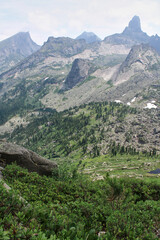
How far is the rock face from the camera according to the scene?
47094 millimetres

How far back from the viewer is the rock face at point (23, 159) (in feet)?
155

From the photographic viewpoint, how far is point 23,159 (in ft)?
161

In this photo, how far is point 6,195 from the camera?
17312 mm

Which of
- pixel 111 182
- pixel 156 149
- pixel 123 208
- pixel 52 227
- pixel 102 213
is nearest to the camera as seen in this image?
pixel 52 227

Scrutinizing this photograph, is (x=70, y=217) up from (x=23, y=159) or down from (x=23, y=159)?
down

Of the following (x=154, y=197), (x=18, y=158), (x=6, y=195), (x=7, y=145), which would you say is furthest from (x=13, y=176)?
(x=154, y=197)

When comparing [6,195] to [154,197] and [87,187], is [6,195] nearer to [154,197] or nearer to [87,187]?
[87,187]

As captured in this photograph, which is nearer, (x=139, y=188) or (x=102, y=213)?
(x=102, y=213)

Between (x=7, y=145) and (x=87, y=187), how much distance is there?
29.8m

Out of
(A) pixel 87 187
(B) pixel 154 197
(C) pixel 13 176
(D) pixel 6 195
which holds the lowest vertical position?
(B) pixel 154 197

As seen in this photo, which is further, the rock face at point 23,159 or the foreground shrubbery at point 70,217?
the rock face at point 23,159

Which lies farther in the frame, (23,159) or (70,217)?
(23,159)

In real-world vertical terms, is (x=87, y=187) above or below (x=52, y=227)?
below

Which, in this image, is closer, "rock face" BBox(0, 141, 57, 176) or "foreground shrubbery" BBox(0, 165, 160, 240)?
"foreground shrubbery" BBox(0, 165, 160, 240)
